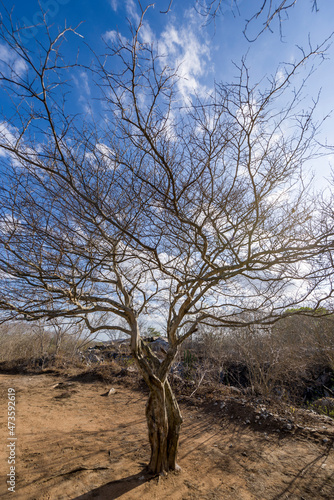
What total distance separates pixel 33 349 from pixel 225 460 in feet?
41.0

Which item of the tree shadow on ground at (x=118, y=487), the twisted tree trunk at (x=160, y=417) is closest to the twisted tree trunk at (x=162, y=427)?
the twisted tree trunk at (x=160, y=417)

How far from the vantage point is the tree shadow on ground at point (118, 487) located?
2.86m

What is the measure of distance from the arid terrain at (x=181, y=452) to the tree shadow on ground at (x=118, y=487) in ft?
0.04

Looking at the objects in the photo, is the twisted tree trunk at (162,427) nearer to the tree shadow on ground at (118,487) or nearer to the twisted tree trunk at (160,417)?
the twisted tree trunk at (160,417)

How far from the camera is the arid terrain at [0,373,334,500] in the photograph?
308 centimetres

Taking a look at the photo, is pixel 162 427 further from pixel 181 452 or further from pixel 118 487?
pixel 181 452

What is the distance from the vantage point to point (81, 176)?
2.87 metres

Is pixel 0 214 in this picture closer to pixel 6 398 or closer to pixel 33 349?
pixel 6 398

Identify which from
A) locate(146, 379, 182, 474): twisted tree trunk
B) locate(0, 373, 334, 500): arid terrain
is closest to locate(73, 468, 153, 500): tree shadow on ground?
locate(0, 373, 334, 500): arid terrain

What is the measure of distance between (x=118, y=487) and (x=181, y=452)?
1.54 metres

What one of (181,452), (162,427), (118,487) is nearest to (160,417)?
(162,427)

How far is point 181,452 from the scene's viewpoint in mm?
4238

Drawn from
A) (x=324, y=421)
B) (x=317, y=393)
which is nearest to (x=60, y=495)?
(x=324, y=421)

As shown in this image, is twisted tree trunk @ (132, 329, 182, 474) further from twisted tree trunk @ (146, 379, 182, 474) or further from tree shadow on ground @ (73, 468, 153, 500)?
tree shadow on ground @ (73, 468, 153, 500)
